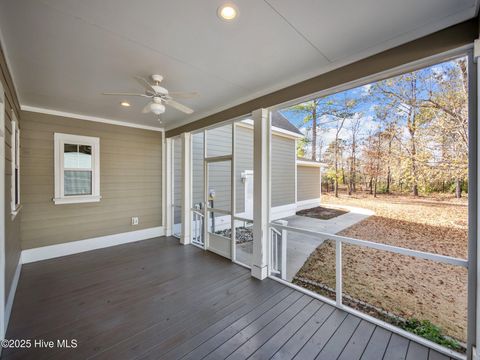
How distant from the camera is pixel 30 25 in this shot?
188 cm

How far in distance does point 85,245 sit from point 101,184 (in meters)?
1.28

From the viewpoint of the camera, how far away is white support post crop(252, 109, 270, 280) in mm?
3283

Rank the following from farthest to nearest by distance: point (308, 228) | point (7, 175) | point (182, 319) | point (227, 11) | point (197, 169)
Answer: point (197, 169)
point (308, 228)
point (7, 175)
point (182, 319)
point (227, 11)

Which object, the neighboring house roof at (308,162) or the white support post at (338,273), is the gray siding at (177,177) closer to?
the neighboring house roof at (308,162)

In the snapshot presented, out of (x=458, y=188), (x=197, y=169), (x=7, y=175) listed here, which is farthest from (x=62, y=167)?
(x=458, y=188)

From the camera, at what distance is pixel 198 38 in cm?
208


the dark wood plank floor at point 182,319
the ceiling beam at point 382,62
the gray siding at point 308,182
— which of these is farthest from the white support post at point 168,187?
the gray siding at point 308,182

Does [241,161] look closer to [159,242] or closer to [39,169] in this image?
[159,242]

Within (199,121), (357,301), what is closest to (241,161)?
(199,121)

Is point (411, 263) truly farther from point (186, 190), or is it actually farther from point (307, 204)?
point (186, 190)

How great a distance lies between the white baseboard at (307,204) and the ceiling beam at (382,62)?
1434 millimetres

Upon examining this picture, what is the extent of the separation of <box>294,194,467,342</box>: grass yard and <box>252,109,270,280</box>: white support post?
0.98 metres

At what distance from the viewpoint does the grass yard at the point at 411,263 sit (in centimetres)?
196

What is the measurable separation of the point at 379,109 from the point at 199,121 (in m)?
3.25
